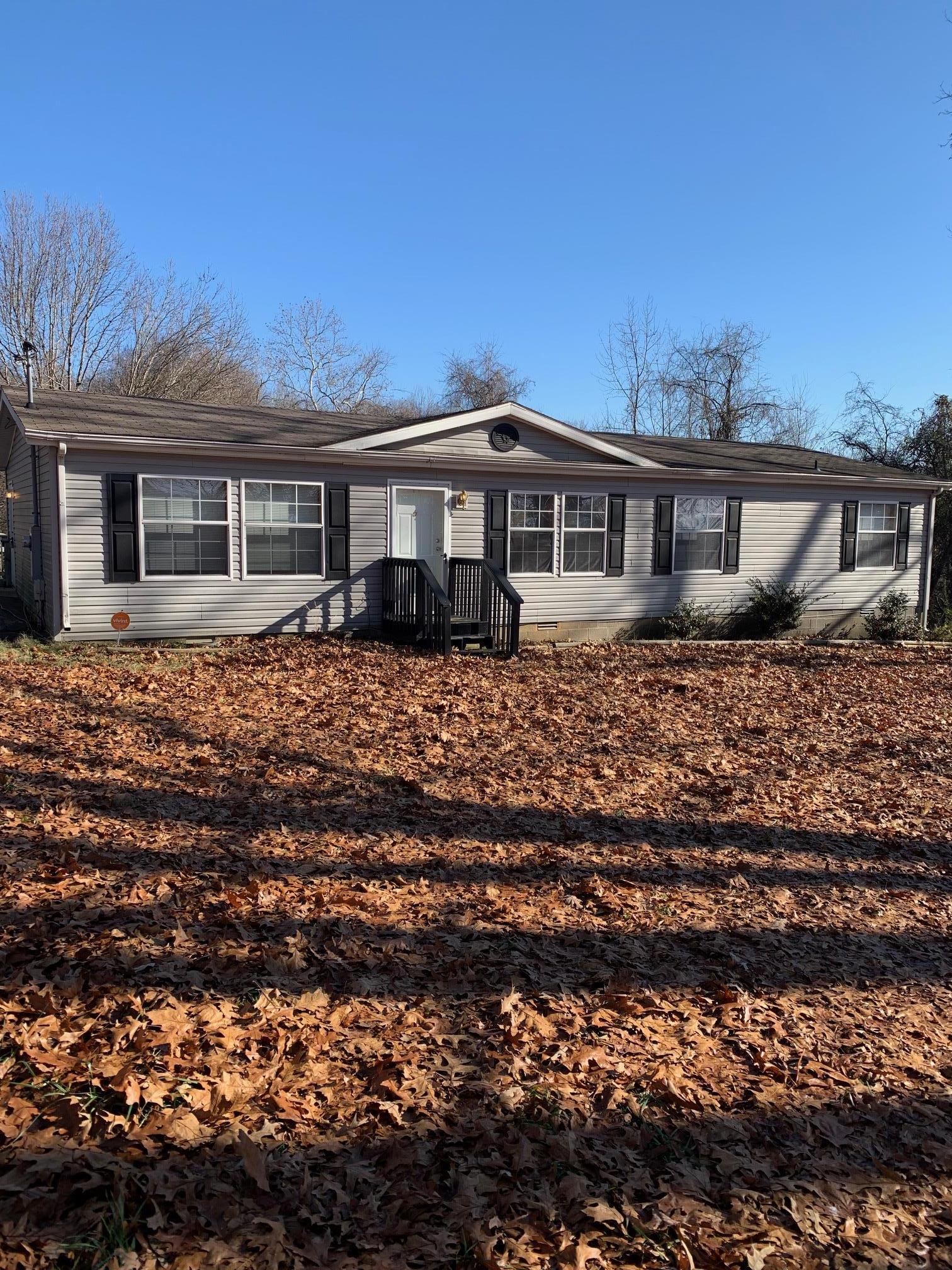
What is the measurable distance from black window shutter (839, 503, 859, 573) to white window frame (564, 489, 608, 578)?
570 cm

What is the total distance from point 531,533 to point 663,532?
8.82 ft

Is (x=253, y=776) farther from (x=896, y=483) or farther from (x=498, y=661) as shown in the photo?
(x=896, y=483)

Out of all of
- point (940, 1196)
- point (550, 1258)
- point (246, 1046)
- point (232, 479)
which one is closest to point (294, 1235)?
point (550, 1258)

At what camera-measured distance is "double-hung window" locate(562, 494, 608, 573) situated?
15.5 metres

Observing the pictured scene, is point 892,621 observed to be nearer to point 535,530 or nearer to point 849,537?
point 849,537

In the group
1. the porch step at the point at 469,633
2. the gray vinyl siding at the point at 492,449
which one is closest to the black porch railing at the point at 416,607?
the porch step at the point at 469,633

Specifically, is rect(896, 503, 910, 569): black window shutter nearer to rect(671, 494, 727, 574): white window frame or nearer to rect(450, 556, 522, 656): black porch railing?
rect(671, 494, 727, 574): white window frame

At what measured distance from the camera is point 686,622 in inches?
647

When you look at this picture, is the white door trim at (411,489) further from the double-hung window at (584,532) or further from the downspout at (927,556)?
the downspout at (927,556)

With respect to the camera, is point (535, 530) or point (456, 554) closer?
point (456, 554)

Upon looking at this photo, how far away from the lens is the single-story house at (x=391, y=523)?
1209 cm

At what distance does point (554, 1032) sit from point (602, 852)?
84.6 inches

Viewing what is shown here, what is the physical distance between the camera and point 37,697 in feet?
28.7

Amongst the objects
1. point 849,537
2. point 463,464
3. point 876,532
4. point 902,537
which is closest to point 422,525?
point 463,464
